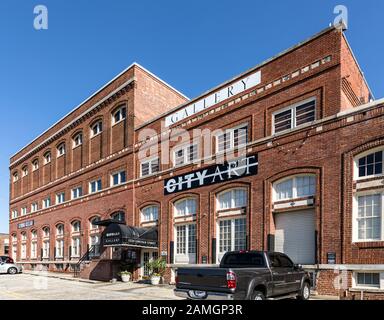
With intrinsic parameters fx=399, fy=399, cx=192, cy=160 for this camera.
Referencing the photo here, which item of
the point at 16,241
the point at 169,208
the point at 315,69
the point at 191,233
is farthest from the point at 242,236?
the point at 16,241

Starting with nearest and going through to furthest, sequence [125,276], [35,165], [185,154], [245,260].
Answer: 1. [245,260]
2. [185,154]
3. [125,276]
4. [35,165]

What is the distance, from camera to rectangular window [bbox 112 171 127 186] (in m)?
28.9

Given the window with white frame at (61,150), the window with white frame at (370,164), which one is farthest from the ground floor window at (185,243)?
the window with white frame at (61,150)

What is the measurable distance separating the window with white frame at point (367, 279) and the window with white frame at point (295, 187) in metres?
3.65

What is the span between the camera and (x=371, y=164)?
15102 mm

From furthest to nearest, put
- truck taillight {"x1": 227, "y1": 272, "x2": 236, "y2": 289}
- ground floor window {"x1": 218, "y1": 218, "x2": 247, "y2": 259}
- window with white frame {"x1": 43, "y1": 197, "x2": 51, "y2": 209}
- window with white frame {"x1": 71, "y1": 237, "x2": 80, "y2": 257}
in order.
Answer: window with white frame {"x1": 43, "y1": 197, "x2": 51, "y2": 209}
window with white frame {"x1": 71, "y1": 237, "x2": 80, "y2": 257}
ground floor window {"x1": 218, "y1": 218, "x2": 247, "y2": 259}
truck taillight {"x1": 227, "y1": 272, "x2": 236, "y2": 289}

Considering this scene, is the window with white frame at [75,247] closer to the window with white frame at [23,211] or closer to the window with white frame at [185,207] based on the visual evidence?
the window with white frame at [185,207]

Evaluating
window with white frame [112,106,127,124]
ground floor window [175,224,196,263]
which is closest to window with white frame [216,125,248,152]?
ground floor window [175,224,196,263]

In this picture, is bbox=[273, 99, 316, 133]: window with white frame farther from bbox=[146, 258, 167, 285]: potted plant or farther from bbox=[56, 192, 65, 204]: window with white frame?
bbox=[56, 192, 65, 204]: window with white frame

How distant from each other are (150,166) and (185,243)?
6.08 m

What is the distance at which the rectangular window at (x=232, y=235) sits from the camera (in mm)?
19469

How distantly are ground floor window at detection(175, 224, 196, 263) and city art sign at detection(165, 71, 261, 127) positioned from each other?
6575 mm

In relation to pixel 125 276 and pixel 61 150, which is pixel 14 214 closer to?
pixel 61 150

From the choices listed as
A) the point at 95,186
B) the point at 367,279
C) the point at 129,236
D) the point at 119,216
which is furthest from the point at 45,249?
the point at 367,279
